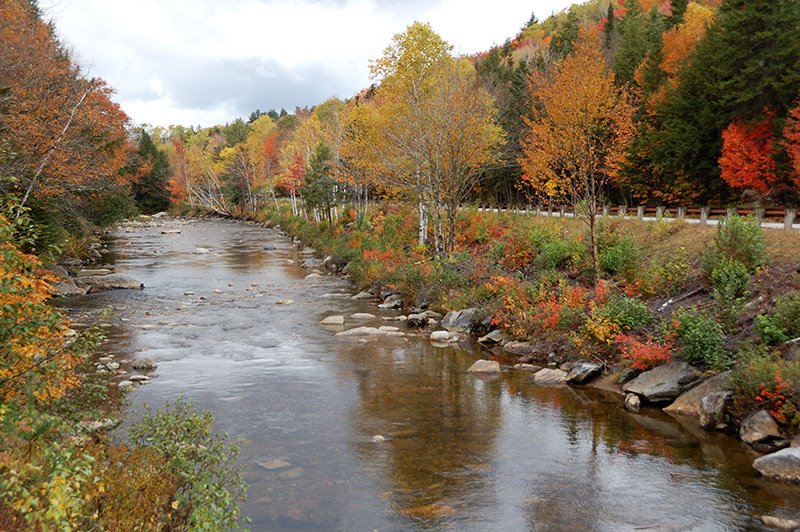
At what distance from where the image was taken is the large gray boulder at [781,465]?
10305 millimetres

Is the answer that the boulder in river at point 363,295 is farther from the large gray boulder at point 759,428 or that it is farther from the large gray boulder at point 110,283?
the large gray boulder at point 759,428

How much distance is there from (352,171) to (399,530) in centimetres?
3531

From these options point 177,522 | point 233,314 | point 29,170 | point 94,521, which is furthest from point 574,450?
point 29,170

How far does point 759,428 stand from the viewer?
11938mm

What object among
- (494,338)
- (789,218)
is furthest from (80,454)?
(789,218)

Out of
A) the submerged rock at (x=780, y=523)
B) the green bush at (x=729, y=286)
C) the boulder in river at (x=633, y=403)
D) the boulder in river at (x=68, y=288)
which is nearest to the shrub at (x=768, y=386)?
the boulder in river at (x=633, y=403)

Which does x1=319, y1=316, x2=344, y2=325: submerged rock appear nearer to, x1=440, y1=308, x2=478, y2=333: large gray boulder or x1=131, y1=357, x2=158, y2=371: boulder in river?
x1=440, y1=308, x2=478, y2=333: large gray boulder

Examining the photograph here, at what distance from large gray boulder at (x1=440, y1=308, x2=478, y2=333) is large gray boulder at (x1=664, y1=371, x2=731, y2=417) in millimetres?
9044

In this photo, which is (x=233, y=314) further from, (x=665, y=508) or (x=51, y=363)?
(x=665, y=508)

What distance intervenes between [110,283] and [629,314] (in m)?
26.3

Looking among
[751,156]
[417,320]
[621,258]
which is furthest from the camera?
[751,156]

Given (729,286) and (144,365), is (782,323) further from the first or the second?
(144,365)

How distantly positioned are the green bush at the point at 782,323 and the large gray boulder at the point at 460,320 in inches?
397

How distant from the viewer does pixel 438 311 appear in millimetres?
24703
